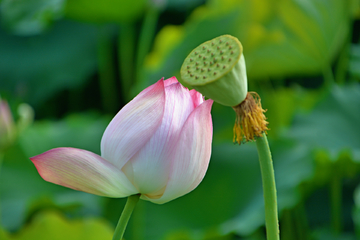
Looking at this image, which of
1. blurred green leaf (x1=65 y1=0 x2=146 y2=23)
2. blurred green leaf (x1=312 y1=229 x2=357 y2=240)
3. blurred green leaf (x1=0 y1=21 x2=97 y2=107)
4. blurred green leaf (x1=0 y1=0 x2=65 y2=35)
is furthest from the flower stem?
blurred green leaf (x1=0 y1=21 x2=97 y2=107)

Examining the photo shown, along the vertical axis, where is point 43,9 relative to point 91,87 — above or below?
above

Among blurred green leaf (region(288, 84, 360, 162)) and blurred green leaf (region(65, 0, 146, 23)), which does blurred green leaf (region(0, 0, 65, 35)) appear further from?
blurred green leaf (region(288, 84, 360, 162))

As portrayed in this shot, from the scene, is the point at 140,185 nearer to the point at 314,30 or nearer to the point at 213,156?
the point at 213,156

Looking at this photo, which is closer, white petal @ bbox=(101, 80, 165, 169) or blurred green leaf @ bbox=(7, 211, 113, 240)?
white petal @ bbox=(101, 80, 165, 169)

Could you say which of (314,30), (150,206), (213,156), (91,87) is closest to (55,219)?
(150,206)

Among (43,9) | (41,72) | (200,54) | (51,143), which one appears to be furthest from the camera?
(41,72)

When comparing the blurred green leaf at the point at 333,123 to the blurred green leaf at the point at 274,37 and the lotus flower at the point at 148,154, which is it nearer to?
the blurred green leaf at the point at 274,37

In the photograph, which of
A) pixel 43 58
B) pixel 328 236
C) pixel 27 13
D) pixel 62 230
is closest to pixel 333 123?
pixel 328 236
